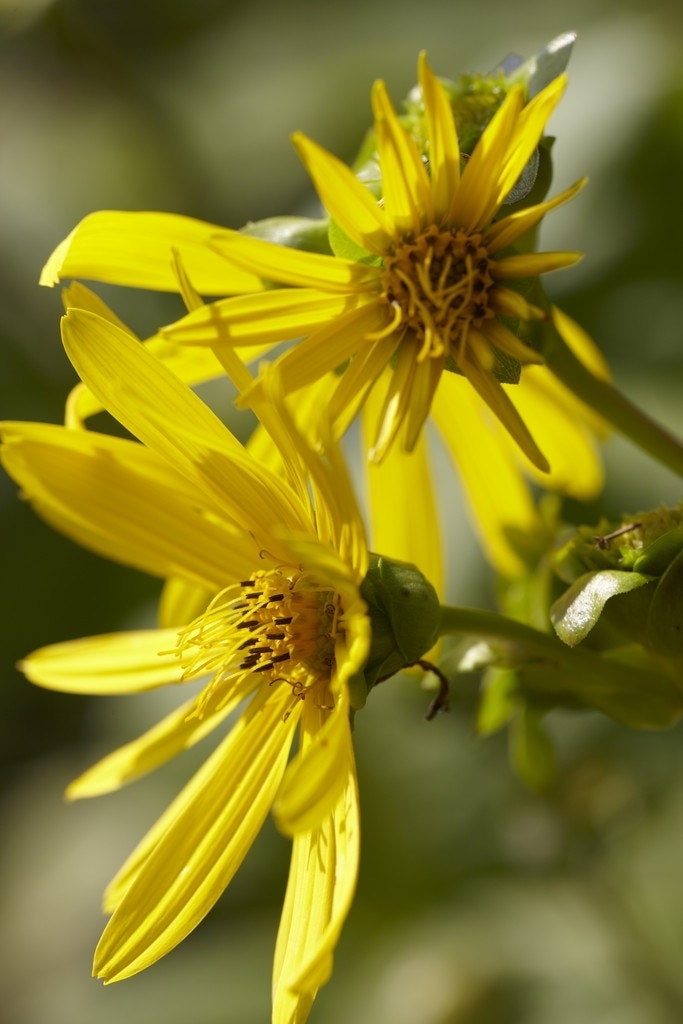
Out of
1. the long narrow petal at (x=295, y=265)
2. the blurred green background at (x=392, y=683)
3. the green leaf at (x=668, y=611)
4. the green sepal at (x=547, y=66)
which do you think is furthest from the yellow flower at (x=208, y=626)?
the blurred green background at (x=392, y=683)

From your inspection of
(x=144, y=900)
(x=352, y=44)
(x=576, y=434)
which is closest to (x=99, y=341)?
(x=144, y=900)

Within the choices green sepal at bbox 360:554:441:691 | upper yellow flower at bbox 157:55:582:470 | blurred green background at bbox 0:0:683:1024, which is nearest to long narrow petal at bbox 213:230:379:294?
upper yellow flower at bbox 157:55:582:470

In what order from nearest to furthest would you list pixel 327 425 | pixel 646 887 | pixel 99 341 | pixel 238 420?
1. pixel 327 425
2. pixel 99 341
3. pixel 646 887
4. pixel 238 420

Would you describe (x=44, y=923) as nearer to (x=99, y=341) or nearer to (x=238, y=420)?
(x=238, y=420)

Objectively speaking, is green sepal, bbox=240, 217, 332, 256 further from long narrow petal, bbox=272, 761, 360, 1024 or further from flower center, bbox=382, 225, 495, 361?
long narrow petal, bbox=272, 761, 360, 1024

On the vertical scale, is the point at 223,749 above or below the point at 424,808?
above

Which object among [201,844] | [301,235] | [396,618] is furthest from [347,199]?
[201,844]
